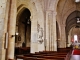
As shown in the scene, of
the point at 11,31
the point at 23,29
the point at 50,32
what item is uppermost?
the point at 23,29

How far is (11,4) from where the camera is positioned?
20.1 ft

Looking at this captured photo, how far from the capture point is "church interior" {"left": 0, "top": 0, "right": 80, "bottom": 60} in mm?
5258

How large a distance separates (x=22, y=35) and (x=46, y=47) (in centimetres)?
767

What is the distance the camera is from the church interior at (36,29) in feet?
17.3

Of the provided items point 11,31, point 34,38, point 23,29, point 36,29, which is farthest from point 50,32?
point 23,29

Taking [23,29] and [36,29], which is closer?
[36,29]

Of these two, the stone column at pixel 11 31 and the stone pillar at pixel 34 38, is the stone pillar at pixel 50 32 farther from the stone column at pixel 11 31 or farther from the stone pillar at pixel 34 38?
the stone column at pixel 11 31

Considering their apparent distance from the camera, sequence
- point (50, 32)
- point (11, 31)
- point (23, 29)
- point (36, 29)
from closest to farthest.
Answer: point (11, 31)
point (50, 32)
point (36, 29)
point (23, 29)

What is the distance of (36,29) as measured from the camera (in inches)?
440

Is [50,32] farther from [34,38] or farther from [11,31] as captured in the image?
[11,31]

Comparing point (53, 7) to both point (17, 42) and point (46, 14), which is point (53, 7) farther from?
point (17, 42)

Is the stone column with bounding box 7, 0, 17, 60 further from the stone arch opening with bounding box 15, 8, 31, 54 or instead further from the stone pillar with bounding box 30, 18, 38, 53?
the stone arch opening with bounding box 15, 8, 31, 54

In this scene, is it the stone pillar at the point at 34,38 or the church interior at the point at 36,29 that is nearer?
the church interior at the point at 36,29

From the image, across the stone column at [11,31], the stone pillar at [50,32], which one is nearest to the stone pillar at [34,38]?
the stone pillar at [50,32]
